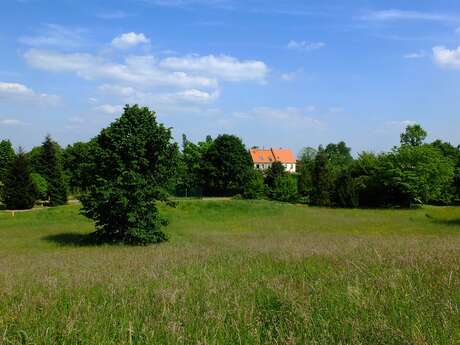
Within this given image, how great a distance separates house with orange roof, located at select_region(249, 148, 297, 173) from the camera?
14775cm

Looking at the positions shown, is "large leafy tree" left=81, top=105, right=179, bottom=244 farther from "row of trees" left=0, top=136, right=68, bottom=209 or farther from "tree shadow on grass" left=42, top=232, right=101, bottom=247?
"row of trees" left=0, top=136, right=68, bottom=209

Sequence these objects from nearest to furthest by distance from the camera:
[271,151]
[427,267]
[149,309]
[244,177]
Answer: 1. [149,309]
2. [427,267]
3. [244,177]
4. [271,151]

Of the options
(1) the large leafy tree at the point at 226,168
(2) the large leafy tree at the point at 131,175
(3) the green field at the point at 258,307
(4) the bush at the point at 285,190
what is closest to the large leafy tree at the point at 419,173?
(4) the bush at the point at 285,190

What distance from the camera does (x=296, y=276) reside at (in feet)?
18.2

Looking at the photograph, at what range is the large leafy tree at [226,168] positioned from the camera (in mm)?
86688

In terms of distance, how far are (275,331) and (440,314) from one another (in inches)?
47.4

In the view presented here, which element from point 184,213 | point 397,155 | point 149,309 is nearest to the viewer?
point 149,309

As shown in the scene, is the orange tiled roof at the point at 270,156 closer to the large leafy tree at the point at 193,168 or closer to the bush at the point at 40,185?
the large leafy tree at the point at 193,168

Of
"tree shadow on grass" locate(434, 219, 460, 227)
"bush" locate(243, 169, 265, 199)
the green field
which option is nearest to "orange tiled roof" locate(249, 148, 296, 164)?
"bush" locate(243, 169, 265, 199)

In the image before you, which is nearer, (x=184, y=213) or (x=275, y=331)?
(x=275, y=331)

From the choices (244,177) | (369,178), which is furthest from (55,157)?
(369,178)

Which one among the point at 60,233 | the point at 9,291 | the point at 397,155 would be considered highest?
the point at 397,155

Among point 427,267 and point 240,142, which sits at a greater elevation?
point 240,142

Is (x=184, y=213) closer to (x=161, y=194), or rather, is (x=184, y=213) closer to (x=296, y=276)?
(x=161, y=194)
